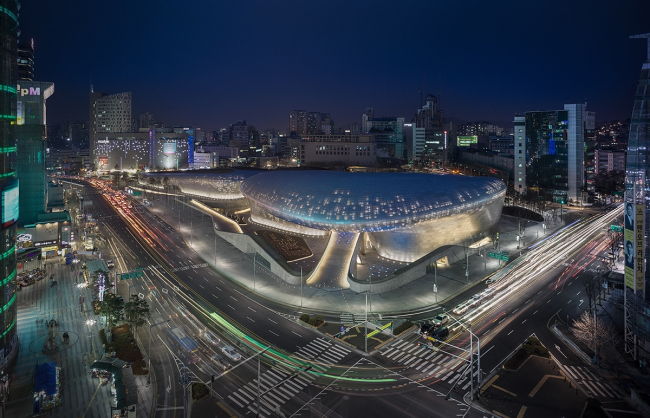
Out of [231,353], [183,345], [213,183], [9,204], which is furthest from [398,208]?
[213,183]

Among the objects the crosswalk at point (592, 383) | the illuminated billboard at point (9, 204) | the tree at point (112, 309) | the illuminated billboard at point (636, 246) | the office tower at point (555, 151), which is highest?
the office tower at point (555, 151)

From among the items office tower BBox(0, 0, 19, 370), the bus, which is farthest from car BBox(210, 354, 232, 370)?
office tower BBox(0, 0, 19, 370)

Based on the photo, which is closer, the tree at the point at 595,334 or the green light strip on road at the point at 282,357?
the green light strip on road at the point at 282,357

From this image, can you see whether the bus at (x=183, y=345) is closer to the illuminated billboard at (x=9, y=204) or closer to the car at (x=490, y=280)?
the illuminated billboard at (x=9, y=204)

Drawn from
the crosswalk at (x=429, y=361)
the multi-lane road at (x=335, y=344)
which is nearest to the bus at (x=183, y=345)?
the multi-lane road at (x=335, y=344)

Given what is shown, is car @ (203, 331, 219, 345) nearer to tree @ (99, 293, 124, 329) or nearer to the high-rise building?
tree @ (99, 293, 124, 329)

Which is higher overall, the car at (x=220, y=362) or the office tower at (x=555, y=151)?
the office tower at (x=555, y=151)

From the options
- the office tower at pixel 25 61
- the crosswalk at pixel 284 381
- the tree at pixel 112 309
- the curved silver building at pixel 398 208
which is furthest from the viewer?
the office tower at pixel 25 61
